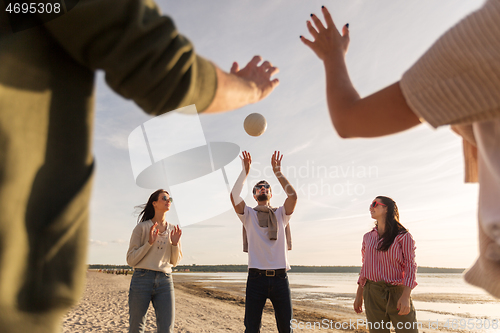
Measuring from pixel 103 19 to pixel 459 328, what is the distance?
15.5 metres

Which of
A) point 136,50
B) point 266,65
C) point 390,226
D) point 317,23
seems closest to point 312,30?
point 317,23

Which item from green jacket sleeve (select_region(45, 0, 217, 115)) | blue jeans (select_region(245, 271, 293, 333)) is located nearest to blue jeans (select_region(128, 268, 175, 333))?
blue jeans (select_region(245, 271, 293, 333))

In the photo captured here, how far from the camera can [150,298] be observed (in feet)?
16.5

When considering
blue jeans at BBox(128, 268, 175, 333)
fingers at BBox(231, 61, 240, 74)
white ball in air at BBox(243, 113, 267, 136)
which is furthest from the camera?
white ball in air at BBox(243, 113, 267, 136)

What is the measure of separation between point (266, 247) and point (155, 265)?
1.85m

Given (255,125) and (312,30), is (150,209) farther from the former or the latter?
(312,30)

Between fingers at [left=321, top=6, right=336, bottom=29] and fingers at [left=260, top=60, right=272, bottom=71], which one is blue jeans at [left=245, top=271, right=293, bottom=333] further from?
fingers at [left=321, top=6, right=336, bottom=29]

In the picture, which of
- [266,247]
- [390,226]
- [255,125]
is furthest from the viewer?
[255,125]

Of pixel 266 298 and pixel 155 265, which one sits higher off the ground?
pixel 155 265

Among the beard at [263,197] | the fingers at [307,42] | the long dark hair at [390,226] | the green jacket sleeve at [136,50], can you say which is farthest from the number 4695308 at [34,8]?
the long dark hair at [390,226]

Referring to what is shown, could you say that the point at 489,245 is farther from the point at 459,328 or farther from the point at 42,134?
the point at 459,328

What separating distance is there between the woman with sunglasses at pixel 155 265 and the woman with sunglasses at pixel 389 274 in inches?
132

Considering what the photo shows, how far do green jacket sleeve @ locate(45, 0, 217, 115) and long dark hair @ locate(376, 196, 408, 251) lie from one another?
5.42 meters

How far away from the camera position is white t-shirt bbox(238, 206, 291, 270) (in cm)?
534
